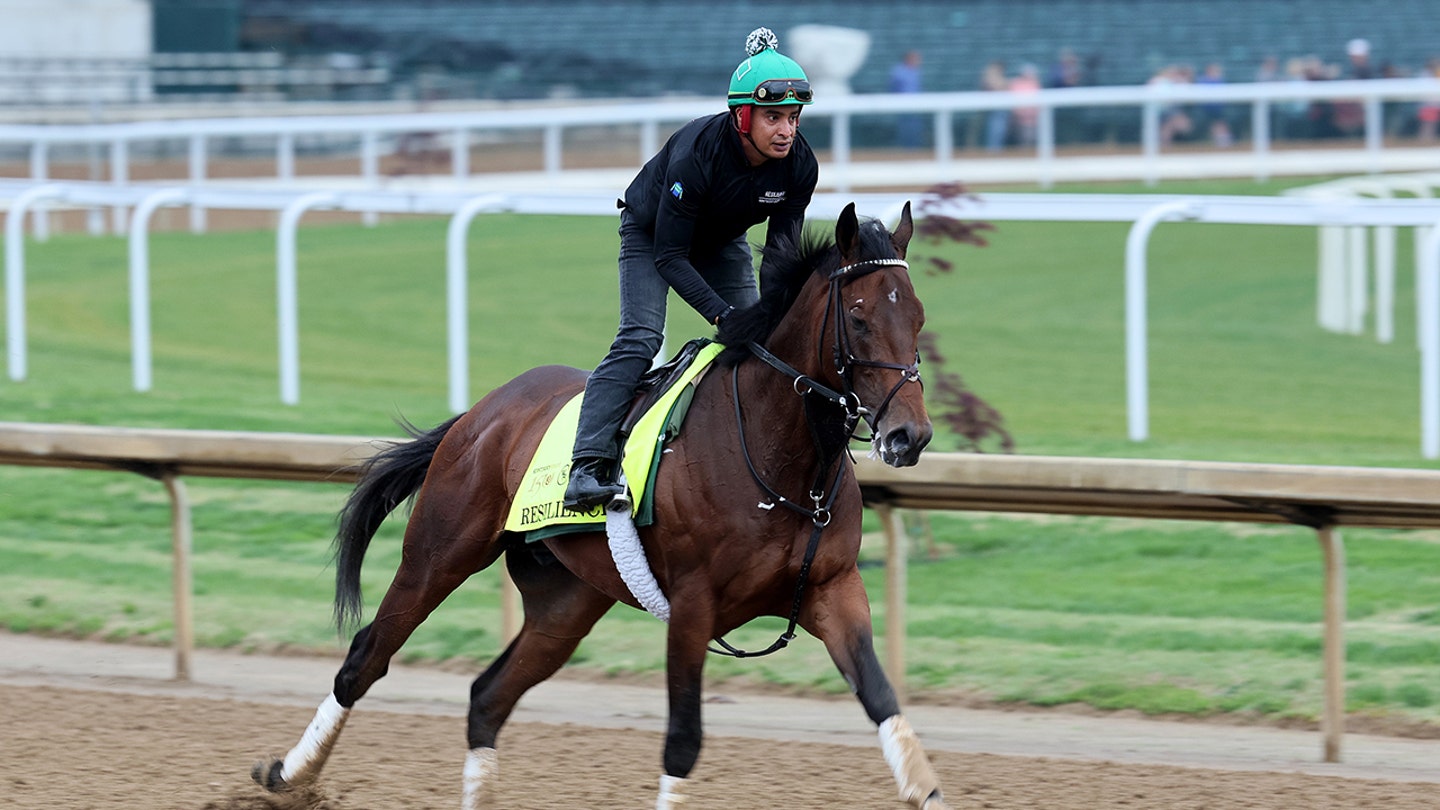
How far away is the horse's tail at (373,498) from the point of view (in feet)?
18.0

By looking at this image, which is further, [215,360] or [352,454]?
[215,360]

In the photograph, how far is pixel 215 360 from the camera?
12.4 meters

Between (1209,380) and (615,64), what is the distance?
19916 mm

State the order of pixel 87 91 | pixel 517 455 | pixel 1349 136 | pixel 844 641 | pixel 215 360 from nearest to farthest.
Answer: pixel 844 641 → pixel 517 455 → pixel 215 360 → pixel 1349 136 → pixel 87 91

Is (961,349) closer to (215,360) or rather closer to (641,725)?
(215,360)

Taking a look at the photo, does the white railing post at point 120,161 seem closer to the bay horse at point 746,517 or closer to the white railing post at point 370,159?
the white railing post at point 370,159

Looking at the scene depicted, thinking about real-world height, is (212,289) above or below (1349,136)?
below

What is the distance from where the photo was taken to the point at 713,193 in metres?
4.58

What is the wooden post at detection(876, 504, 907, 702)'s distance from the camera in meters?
5.84

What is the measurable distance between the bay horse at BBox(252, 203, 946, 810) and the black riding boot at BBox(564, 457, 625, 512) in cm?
13

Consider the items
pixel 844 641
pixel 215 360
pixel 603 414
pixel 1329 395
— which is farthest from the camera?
pixel 215 360

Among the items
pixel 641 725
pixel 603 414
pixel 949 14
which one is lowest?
pixel 641 725

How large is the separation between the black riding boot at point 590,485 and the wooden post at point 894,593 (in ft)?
4.52

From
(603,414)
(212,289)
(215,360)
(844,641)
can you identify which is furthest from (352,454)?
(212,289)
